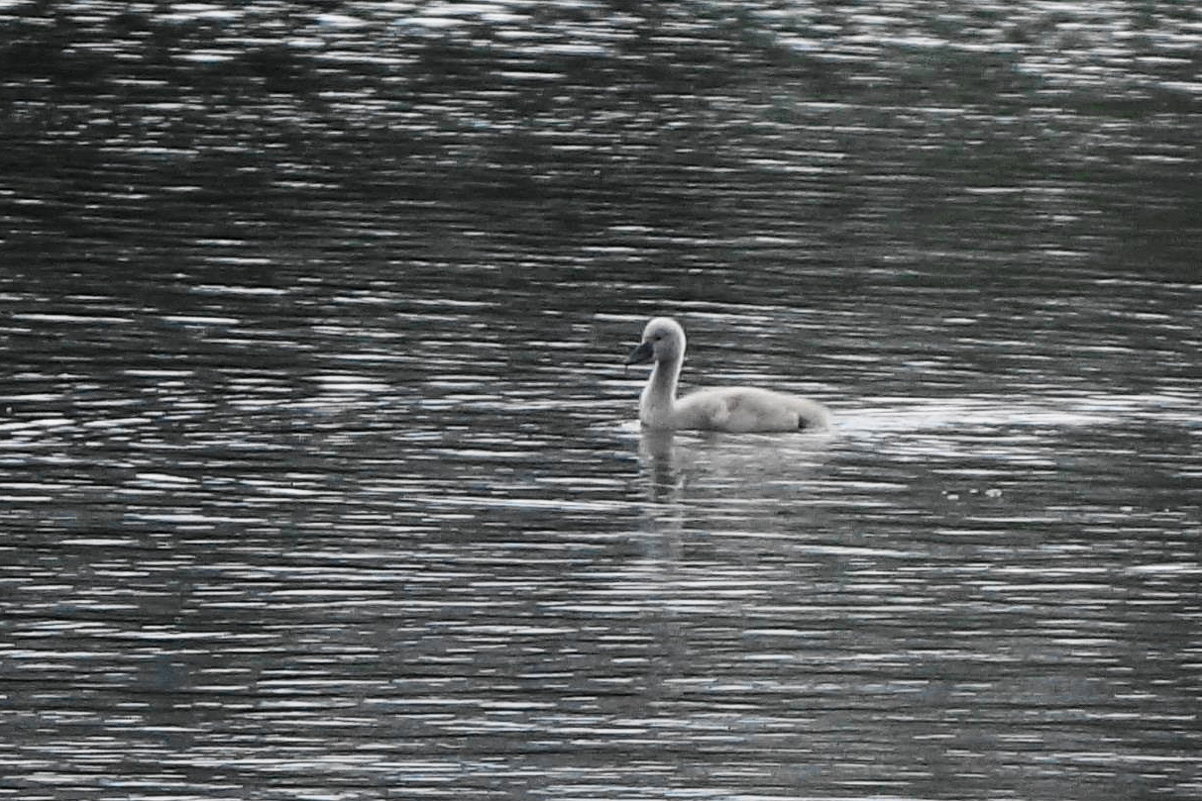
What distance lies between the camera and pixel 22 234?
21.6m

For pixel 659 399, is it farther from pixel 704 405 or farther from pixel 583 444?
pixel 583 444

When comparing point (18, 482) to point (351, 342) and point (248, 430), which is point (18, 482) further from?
point (351, 342)

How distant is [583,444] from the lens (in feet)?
52.0

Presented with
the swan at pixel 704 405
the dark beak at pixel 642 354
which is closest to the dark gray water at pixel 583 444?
the swan at pixel 704 405

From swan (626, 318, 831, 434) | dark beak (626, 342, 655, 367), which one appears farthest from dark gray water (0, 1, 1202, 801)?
dark beak (626, 342, 655, 367)

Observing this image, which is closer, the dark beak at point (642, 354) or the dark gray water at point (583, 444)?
the dark gray water at point (583, 444)

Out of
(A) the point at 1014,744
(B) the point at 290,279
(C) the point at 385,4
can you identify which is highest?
(A) the point at 1014,744

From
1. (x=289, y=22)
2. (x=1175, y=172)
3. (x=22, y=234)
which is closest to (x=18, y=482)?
(x=22, y=234)

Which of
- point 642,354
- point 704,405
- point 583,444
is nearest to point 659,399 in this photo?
point 704,405

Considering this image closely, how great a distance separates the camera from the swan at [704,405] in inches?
634

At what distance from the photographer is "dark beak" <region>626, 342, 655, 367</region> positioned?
1680 cm

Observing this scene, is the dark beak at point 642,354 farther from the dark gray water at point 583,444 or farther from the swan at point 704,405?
the dark gray water at point 583,444

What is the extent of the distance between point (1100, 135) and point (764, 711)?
17.2 meters

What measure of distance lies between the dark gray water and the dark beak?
28 centimetres
